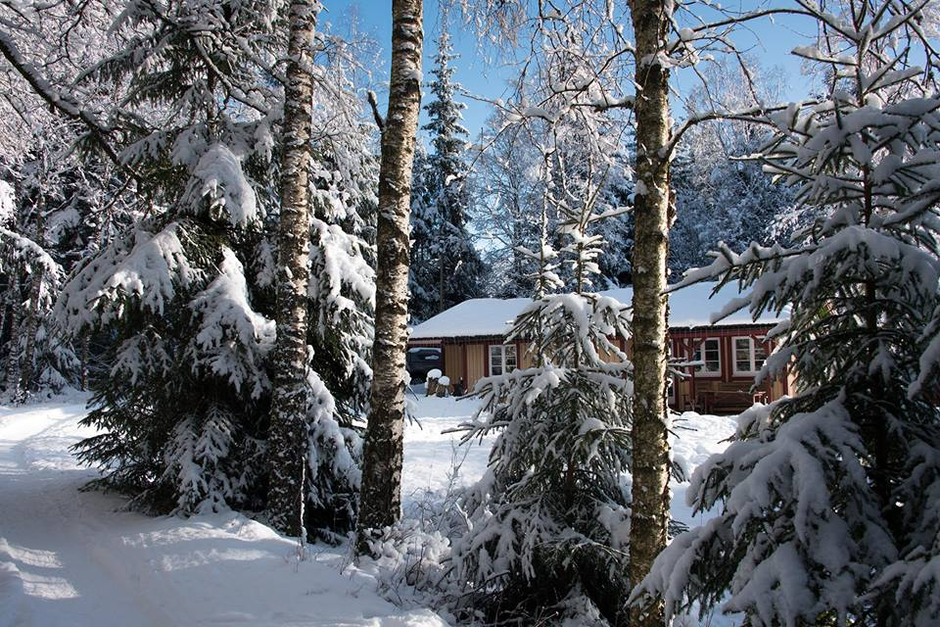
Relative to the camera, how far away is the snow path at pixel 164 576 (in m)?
3.76

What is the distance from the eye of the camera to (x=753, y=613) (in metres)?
2.05

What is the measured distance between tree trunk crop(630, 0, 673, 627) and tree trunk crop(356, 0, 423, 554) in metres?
2.43

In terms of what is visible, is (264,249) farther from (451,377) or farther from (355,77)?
(451,377)

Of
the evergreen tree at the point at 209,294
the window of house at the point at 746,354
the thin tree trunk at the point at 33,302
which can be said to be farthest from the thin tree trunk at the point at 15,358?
the window of house at the point at 746,354

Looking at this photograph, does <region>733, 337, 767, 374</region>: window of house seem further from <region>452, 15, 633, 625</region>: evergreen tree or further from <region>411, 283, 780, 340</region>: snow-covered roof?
<region>452, 15, 633, 625</region>: evergreen tree

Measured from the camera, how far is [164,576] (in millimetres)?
4426

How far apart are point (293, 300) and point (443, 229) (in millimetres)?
29078

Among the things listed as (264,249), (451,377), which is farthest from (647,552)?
(451,377)

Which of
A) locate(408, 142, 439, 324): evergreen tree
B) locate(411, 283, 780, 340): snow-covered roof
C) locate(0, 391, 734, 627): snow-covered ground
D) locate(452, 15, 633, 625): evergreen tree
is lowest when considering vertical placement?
locate(0, 391, 734, 627): snow-covered ground

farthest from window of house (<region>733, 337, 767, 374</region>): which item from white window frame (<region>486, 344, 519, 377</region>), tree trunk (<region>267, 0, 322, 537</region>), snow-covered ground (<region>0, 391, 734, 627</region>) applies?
tree trunk (<region>267, 0, 322, 537</region>)

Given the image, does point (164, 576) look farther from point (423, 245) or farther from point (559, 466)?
point (423, 245)

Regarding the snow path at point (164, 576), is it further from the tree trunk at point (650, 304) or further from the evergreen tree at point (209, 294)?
the tree trunk at point (650, 304)

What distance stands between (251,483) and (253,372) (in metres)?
1.25

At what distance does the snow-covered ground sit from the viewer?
12.4 feet
